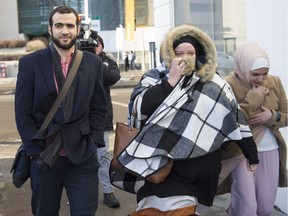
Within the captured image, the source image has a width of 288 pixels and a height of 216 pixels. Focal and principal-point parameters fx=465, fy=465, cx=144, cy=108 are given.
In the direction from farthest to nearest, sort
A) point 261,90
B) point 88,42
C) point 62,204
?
point 62,204 < point 88,42 < point 261,90

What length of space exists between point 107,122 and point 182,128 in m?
2.02

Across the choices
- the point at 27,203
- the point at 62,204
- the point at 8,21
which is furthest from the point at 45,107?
the point at 8,21

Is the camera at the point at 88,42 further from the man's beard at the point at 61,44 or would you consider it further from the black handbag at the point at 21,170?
the black handbag at the point at 21,170

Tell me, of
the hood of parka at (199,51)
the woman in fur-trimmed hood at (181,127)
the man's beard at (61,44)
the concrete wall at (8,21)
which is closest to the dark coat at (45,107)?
the man's beard at (61,44)

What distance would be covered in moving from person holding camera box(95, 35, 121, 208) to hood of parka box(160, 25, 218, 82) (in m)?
1.68

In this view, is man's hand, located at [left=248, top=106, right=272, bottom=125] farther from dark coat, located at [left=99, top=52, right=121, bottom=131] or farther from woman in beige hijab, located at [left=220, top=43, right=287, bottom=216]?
dark coat, located at [left=99, top=52, right=121, bottom=131]

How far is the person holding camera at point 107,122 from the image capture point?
4758 mm

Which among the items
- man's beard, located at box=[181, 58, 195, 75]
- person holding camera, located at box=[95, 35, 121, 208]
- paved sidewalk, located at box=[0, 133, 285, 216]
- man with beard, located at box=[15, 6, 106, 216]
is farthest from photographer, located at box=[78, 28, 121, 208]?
man's beard, located at box=[181, 58, 195, 75]

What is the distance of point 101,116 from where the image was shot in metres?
3.58

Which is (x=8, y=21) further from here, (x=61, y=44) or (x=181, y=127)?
(x=181, y=127)

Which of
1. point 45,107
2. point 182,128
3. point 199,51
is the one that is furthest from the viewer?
point 45,107

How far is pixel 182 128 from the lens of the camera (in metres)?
2.99

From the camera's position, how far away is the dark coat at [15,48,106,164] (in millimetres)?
3321

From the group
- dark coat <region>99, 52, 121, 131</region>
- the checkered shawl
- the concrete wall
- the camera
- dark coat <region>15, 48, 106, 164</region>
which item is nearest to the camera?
the checkered shawl
